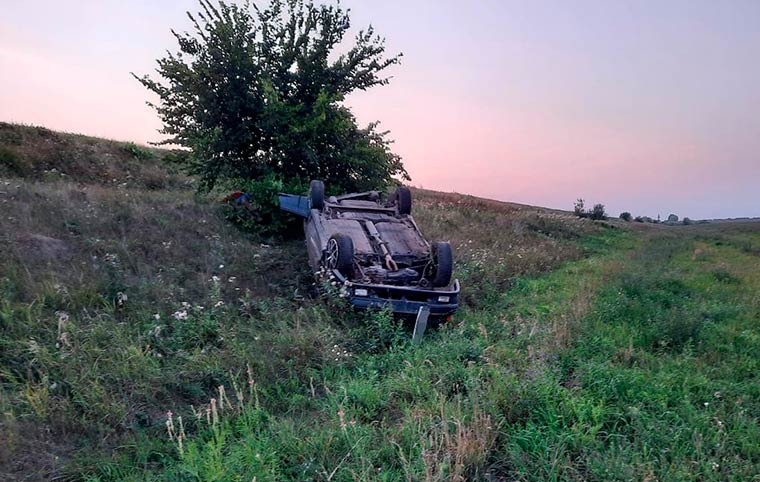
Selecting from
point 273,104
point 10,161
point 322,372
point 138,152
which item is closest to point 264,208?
point 273,104

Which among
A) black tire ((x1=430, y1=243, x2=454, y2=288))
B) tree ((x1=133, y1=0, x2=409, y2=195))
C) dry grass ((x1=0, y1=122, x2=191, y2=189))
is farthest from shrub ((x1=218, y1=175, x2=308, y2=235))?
dry grass ((x1=0, y1=122, x2=191, y2=189))

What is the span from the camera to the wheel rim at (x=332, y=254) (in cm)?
736

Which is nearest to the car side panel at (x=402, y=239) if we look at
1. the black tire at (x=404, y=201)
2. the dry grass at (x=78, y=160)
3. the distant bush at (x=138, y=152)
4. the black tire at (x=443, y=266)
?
the black tire at (x=404, y=201)

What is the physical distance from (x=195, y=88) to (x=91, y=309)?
6.93 m

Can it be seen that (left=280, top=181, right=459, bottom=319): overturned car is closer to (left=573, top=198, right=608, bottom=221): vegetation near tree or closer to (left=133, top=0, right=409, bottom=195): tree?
(left=133, top=0, right=409, bottom=195): tree

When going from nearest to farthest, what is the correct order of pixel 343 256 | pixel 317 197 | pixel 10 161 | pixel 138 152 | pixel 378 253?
pixel 343 256 < pixel 378 253 < pixel 317 197 < pixel 10 161 < pixel 138 152

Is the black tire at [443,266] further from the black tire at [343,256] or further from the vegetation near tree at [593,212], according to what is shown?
the vegetation near tree at [593,212]

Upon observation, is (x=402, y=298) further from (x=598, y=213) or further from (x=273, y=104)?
(x=598, y=213)

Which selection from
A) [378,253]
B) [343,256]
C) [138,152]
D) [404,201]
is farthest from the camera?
[138,152]

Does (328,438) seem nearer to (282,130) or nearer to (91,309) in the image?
(91,309)

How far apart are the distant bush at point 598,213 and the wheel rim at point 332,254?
33.5m

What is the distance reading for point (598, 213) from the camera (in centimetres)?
3712

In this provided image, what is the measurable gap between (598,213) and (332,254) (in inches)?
1352

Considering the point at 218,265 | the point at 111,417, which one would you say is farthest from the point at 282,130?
the point at 111,417
